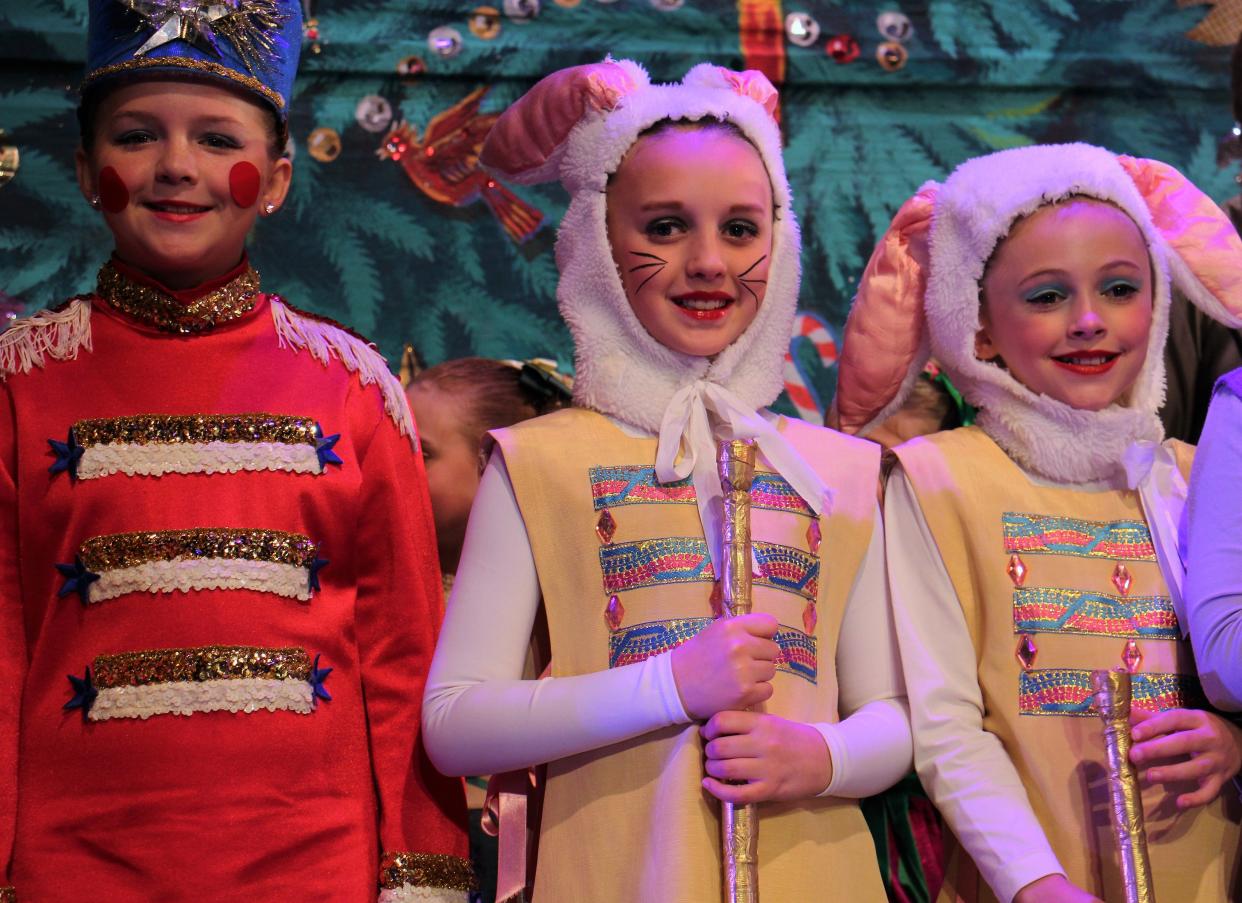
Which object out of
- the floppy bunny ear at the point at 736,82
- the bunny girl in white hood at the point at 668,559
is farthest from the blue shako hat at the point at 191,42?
the floppy bunny ear at the point at 736,82

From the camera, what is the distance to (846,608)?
2.50 m

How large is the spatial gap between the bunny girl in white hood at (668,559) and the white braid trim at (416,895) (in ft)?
0.47

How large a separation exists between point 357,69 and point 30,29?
0.68 meters

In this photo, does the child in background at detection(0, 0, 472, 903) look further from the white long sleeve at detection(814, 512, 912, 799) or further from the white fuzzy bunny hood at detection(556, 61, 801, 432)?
the white long sleeve at detection(814, 512, 912, 799)

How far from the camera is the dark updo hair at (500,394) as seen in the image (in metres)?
3.24

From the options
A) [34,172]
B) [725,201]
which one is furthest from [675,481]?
[34,172]

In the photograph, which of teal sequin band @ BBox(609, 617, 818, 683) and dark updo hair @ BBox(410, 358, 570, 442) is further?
dark updo hair @ BBox(410, 358, 570, 442)

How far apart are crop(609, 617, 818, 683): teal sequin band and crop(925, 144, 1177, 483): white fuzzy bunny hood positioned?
0.56 m

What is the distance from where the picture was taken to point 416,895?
2316 mm

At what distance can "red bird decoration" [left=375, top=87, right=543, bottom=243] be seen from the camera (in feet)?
11.3

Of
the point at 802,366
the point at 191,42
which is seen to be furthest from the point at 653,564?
the point at 802,366

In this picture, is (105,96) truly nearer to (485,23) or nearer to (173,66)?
(173,66)

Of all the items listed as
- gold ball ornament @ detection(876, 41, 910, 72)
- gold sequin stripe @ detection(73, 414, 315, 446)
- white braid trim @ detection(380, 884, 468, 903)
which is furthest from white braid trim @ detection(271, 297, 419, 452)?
gold ball ornament @ detection(876, 41, 910, 72)

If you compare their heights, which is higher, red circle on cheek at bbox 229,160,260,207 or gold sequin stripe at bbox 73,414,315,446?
red circle on cheek at bbox 229,160,260,207
